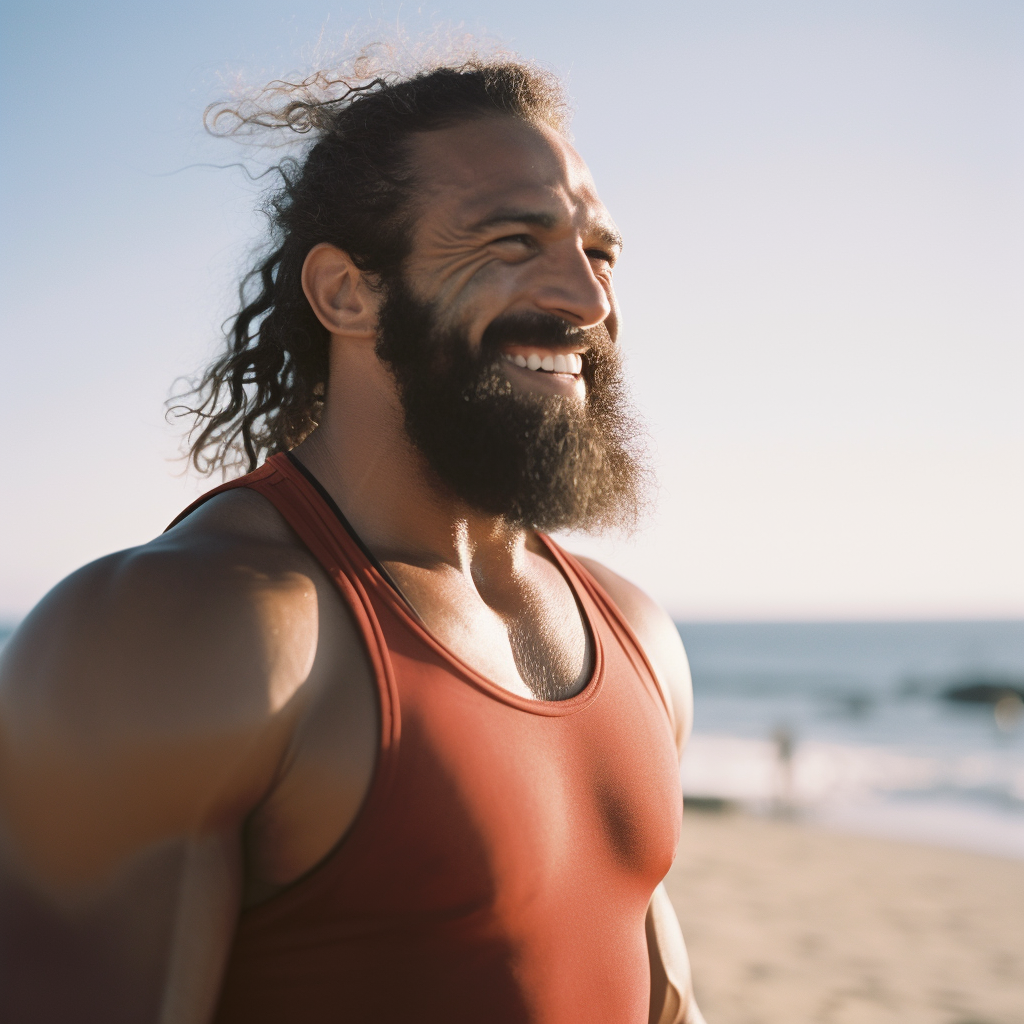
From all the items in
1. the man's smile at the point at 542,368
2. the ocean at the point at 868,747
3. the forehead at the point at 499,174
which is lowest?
the ocean at the point at 868,747

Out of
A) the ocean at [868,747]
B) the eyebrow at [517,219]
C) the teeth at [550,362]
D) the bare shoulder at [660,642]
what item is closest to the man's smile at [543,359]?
the teeth at [550,362]

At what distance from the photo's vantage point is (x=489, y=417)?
6.18ft

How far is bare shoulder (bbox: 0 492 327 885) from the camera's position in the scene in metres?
1.24

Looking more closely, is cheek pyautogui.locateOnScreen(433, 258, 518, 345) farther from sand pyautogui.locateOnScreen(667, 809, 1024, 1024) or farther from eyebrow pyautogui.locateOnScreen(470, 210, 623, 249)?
sand pyautogui.locateOnScreen(667, 809, 1024, 1024)

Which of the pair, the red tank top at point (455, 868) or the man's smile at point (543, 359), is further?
the man's smile at point (543, 359)

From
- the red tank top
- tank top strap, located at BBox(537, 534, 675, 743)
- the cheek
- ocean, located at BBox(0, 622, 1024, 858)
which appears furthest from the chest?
ocean, located at BBox(0, 622, 1024, 858)

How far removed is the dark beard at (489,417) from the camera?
74.2 inches

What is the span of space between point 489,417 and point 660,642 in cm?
69

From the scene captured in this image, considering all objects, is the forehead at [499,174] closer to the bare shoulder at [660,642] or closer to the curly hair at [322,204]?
the curly hair at [322,204]

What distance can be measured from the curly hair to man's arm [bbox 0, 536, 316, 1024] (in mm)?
961

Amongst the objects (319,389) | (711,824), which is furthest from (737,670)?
(319,389)

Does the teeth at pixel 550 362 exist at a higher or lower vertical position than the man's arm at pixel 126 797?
higher

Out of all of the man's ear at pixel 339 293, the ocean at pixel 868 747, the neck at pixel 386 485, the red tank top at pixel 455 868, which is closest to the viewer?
the red tank top at pixel 455 868

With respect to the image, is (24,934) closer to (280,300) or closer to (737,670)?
(280,300)
